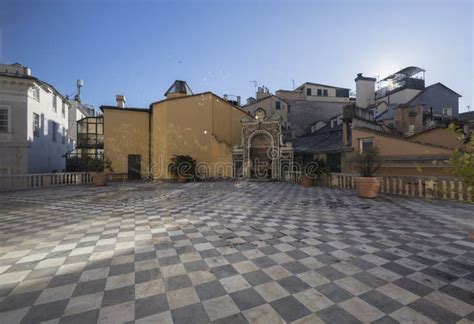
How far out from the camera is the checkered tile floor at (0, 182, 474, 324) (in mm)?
2070

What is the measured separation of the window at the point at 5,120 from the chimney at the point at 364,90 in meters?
33.0

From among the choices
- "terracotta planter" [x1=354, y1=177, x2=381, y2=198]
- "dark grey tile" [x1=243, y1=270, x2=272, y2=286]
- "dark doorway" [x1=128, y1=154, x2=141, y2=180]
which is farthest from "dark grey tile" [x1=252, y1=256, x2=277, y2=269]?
"dark doorway" [x1=128, y1=154, x2=141, y2=180]

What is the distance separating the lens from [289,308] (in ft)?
6.93

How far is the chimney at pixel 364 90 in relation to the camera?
→ 1082 inches

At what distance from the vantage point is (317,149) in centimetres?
1554

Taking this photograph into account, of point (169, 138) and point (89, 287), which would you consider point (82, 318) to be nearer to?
point (89, 287)

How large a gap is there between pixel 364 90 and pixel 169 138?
25.1m

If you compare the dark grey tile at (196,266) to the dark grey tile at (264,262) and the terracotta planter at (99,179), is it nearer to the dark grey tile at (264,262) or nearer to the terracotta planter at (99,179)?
the dark grey tile at (264,262)

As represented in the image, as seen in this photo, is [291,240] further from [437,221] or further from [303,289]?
[437,221]

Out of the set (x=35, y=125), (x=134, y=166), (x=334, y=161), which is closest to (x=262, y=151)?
(x=334, y=161)

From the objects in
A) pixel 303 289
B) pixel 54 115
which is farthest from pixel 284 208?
pixel 54 115

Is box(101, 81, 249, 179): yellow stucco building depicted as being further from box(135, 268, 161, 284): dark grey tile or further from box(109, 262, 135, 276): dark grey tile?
box(135, 268, 161, 284): dark grey tile

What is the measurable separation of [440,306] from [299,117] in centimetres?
2762

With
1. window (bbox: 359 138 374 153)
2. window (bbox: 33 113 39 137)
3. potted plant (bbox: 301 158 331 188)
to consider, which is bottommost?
potted plant (bbox: 301 158 331 188)
